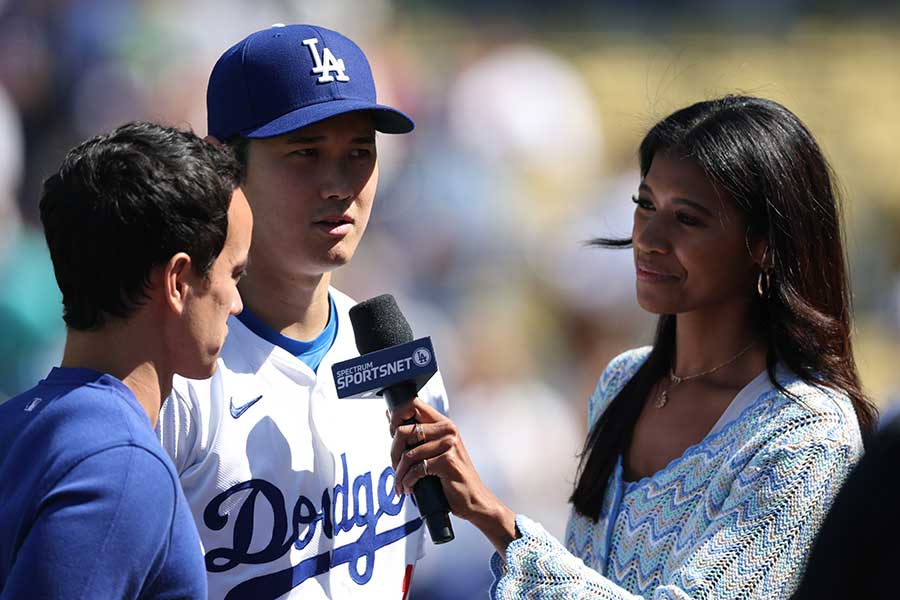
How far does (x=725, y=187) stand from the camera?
2439 mm

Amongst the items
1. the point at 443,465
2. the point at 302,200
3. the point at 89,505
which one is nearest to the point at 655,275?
the point at 443,465

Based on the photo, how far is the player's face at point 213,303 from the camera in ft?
5.81

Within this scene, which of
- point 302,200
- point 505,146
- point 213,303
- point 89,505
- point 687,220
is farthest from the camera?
point 505,146

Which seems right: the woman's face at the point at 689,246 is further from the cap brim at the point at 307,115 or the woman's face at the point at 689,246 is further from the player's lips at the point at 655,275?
the cap brim at the point at 307,115

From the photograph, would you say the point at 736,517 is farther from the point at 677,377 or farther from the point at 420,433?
the point at 420,433

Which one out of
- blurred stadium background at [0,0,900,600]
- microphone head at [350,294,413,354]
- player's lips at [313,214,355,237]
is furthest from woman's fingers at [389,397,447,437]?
blurred stadium background at [0,0,900,600]

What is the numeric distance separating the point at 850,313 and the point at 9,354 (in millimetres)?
3769

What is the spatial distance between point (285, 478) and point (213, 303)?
591 millimetres

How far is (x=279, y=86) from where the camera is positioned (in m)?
2.39

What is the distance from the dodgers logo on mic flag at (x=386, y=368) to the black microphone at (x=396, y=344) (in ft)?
0.11

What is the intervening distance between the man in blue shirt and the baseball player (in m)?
0.45

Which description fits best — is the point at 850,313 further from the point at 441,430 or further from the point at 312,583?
the point at 312,583

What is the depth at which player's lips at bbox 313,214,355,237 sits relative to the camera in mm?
2400

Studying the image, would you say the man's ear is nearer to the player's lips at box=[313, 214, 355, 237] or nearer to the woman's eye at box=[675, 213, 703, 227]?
the player's lips at box=[313, 214, 355, 237]
